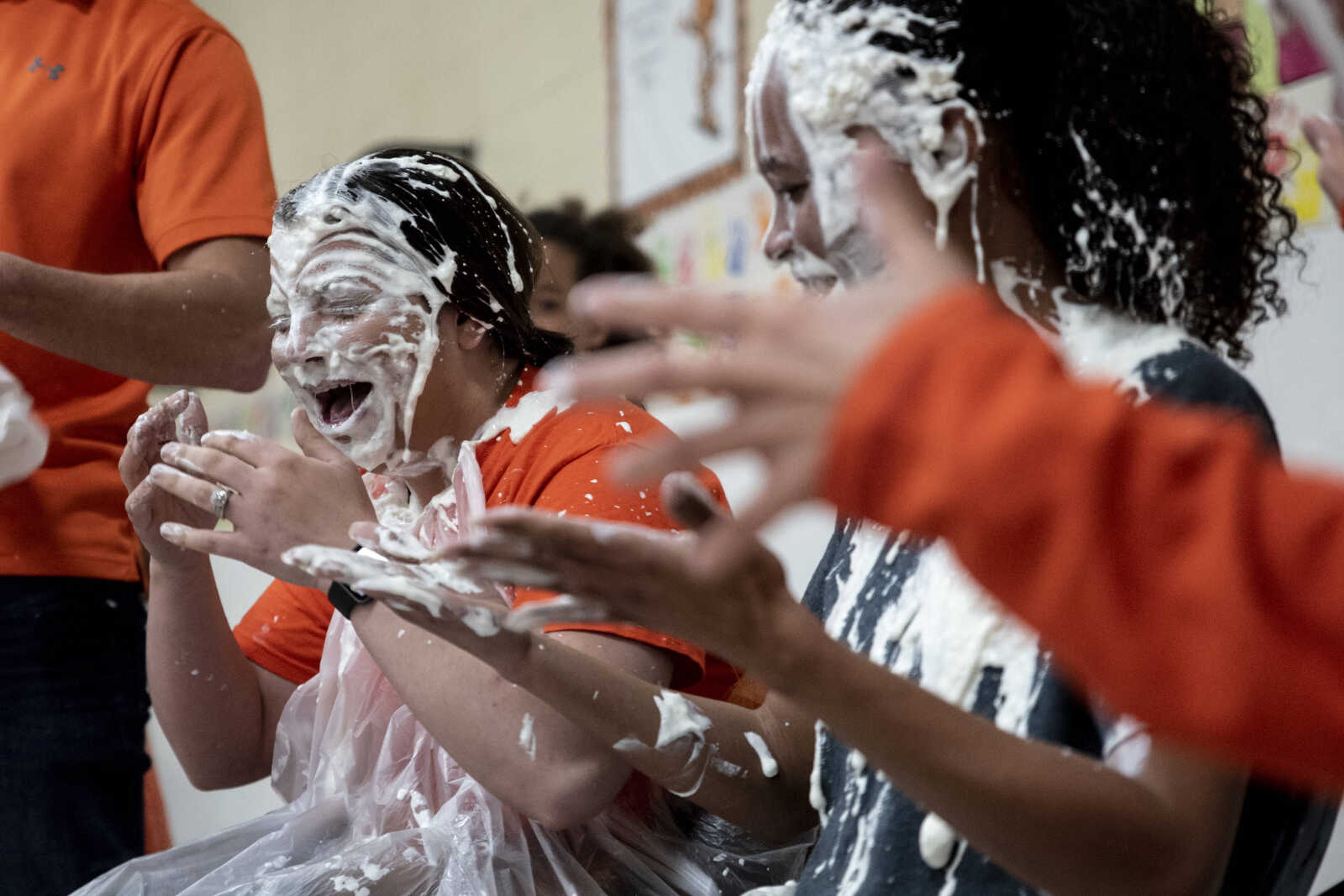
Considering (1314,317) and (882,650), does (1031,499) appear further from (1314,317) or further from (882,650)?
(1314,317)

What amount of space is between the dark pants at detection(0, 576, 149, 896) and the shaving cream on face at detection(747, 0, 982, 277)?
78cm

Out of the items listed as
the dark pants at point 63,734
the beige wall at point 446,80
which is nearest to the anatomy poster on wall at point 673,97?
the beige wall at point 446,80

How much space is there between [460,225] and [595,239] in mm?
906

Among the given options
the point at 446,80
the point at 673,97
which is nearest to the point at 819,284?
the point at 673,97

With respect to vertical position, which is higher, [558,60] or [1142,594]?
[1142,594]

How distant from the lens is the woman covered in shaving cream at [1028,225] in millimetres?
681

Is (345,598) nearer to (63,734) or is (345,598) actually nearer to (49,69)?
(63,734)

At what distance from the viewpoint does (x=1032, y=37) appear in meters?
0.74

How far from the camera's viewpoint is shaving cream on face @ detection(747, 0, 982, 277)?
2.40ft

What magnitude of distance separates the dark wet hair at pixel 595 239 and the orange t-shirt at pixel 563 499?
879mm

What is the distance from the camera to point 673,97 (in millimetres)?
2361

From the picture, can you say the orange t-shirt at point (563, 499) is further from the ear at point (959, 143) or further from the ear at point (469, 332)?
the ear at point (959, 143)

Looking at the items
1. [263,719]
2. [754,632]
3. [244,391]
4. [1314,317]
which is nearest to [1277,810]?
[754,632]

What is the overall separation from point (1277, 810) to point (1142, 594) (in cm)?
32
